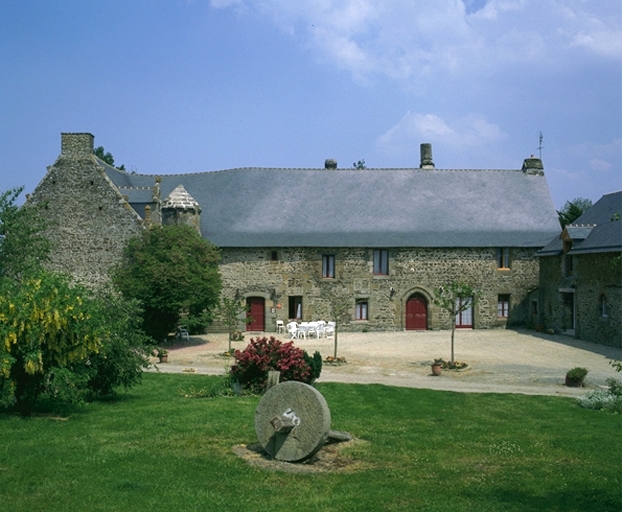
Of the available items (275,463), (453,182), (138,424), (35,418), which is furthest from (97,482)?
(453,182)

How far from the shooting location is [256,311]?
113ft

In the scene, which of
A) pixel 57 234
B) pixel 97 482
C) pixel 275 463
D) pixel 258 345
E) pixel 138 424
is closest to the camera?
pixel 97 482

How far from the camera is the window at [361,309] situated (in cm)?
3472

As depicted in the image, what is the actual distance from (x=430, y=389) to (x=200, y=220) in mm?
→ 20251

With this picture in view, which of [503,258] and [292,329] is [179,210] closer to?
[292,329]

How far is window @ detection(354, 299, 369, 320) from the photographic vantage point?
34719 millimetres

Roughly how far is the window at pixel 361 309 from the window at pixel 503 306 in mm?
6988

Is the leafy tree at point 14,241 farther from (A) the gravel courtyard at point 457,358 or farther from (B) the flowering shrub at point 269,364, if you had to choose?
(B) the flowering shrub at point 269,364

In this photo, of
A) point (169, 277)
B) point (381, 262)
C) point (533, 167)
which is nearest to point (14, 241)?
point (169, 277)

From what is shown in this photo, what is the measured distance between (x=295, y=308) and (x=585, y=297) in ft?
45.1

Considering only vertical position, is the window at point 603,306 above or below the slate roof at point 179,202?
below

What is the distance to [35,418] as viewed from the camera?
42.3 feet

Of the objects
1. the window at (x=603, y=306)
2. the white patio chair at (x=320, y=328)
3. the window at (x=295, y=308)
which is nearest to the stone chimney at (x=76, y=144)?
the window at (x=295, y=308)

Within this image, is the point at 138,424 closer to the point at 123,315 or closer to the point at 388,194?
the point at 123,315
